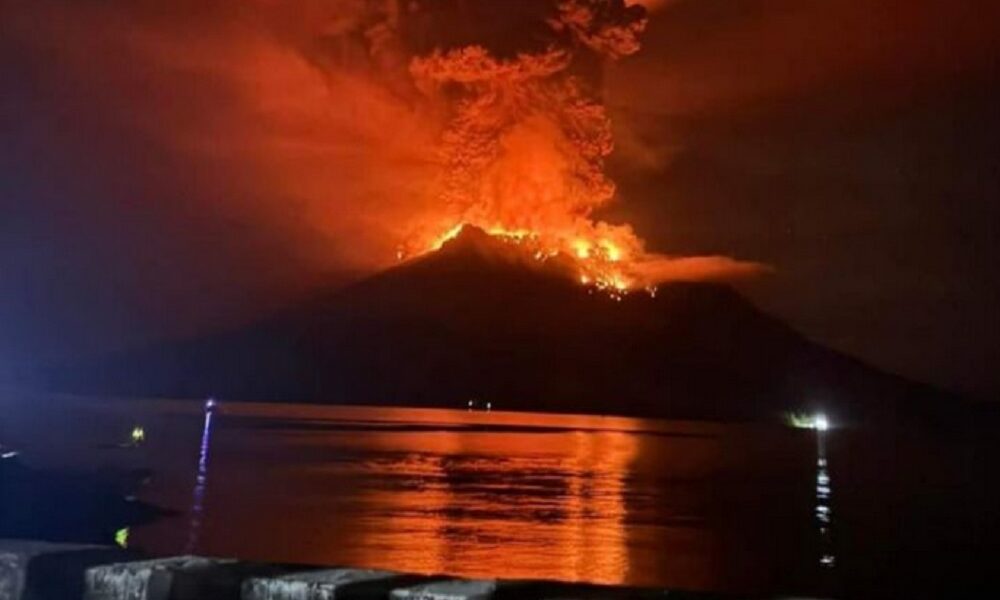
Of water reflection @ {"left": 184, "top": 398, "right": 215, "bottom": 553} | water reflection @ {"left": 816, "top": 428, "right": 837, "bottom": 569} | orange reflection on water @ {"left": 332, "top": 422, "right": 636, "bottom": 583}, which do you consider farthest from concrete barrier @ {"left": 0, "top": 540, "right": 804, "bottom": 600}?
water reflection @ {"left": 816, "top": 428, "right": 837, "bottom": 569}

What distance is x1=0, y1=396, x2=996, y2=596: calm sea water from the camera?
62406 millimetres

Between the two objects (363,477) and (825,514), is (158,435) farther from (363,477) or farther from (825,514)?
(825,514)

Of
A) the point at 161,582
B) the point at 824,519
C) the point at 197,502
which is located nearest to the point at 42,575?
the point at 161,582

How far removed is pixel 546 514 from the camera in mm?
83375

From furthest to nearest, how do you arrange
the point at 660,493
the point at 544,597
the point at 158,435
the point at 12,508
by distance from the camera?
the point at 158,435 < the point at 660,493 < the point at 12,508 < the point at 544,597

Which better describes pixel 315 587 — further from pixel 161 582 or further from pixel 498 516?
pixel 498 516

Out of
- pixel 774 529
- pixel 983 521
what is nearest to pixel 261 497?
pixel 774 529

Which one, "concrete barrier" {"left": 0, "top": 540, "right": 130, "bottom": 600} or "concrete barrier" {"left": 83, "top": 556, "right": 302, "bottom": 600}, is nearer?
"concrete barrier" {"left": 83, "top": 556, "right": 302, "bottom": 600}

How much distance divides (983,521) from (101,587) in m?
103

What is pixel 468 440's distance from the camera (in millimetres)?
197750

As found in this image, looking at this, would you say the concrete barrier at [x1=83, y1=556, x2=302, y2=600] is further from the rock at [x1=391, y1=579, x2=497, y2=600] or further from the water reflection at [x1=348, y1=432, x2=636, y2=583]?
the water reflection at [x1=348, y1=432, x2=636, y2=583]

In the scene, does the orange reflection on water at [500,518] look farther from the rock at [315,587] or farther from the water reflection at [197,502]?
the rock at [315,587]

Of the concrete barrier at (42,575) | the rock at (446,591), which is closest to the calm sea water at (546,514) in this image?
the concrete barrier at (42,575)

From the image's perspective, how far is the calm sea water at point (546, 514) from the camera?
62406mm
